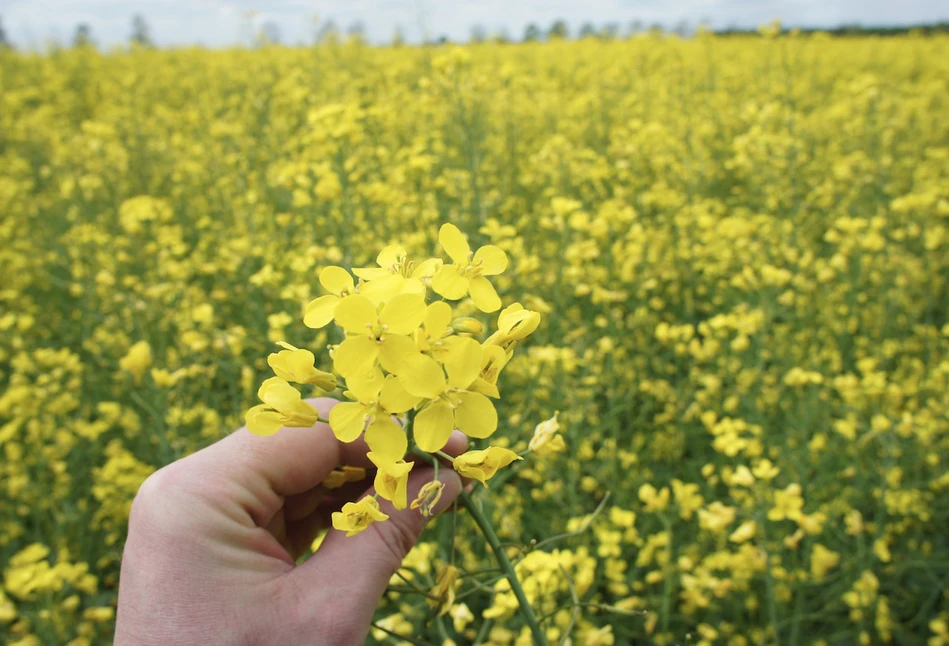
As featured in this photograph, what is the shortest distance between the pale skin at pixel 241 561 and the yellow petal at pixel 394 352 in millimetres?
278

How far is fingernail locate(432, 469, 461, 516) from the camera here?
3.24 ft

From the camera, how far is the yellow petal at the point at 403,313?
0.76 metres

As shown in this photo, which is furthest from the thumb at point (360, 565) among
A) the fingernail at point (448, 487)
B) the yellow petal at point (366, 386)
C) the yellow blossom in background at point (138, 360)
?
the yellow blossom in background at point (138, 360)

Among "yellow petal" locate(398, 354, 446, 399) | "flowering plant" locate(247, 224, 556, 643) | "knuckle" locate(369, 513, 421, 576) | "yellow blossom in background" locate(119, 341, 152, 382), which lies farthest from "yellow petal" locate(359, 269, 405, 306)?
"yellow blossom in background" locate(119, 341, 152, 382)

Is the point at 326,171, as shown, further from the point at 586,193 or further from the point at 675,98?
the point at 675,98

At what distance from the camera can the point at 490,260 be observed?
975 mm

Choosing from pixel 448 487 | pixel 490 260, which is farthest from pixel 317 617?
pixel 490 260

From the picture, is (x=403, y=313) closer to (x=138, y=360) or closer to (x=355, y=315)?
(x=355, y=315)

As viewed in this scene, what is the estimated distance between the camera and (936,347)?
3.45m

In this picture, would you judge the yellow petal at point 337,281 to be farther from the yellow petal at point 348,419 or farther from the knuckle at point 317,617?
the knuckle at point 317,617

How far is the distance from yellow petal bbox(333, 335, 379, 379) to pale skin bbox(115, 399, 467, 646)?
0.29 meters

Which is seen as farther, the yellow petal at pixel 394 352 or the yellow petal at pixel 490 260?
the yellow petal at pixel 490 260

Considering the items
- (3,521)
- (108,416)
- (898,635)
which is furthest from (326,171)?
(898,635)

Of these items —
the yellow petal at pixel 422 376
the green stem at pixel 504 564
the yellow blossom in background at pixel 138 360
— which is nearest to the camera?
the yellow petal at pixel 422 376
